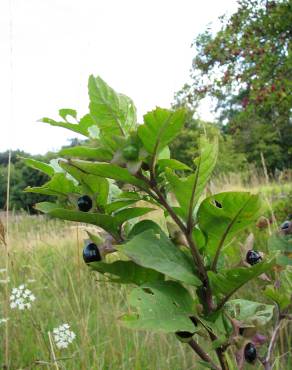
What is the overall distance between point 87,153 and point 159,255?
0.14 m

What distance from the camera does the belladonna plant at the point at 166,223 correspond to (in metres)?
0.46

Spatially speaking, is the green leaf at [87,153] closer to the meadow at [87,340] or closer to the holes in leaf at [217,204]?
the holes in leaf at [217,204]

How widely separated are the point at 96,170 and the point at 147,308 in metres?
0.16

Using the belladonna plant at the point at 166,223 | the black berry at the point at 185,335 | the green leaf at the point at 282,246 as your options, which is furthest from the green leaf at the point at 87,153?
the green leaf at the point at 282,246

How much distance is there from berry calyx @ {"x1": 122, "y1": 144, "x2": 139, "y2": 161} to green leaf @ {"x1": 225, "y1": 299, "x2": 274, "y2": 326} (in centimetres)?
24

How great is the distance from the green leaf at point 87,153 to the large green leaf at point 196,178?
0.07m

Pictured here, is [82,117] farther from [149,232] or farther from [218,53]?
[218,53]

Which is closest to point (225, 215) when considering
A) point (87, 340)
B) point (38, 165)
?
point (38, 165)

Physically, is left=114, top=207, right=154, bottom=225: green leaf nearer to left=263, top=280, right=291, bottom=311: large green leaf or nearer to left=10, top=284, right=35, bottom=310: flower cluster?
left=263, top=280, right=291, bottom=311: large green leaf

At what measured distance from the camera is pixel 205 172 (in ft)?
1.60

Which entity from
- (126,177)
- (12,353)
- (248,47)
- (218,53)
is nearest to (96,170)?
(126,177)

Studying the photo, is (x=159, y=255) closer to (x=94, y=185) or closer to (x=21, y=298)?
(x=94, y=185)

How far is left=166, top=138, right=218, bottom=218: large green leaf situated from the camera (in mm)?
483

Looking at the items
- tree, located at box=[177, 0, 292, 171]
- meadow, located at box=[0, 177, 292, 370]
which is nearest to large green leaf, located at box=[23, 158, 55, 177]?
meadow, located at box=[0, 177, 292, 370]
